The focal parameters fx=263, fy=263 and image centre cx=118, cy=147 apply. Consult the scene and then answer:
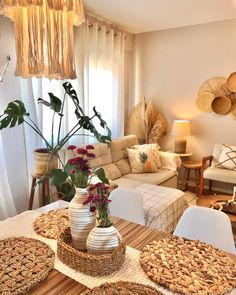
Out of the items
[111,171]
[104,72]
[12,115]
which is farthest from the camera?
[104,72]

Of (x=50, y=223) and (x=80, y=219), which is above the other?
(x=80, y=219)

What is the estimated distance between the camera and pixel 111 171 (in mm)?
3484

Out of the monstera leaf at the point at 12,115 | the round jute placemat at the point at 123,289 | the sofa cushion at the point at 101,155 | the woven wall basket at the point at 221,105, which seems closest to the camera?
the round jute placemat at the point at 123,289

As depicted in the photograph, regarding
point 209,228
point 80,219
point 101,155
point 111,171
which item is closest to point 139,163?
point 111,171

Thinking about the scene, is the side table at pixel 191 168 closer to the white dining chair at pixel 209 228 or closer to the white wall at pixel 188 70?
the white wall at pixel 188 70

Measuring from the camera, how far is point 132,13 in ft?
12.0

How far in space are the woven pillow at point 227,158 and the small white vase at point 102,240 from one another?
3203 mm

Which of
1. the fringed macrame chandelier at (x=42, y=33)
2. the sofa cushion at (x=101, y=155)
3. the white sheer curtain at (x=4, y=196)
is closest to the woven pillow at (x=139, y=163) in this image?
the sofa cushion at (x=101, y=155)

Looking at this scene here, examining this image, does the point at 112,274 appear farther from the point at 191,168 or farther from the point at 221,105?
the point at 221,105

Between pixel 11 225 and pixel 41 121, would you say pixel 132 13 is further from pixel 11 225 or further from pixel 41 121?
pixel 11 225

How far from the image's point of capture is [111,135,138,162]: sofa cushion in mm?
3721

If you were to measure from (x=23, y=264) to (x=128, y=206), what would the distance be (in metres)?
0.91

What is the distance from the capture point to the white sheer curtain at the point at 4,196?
2.81 m

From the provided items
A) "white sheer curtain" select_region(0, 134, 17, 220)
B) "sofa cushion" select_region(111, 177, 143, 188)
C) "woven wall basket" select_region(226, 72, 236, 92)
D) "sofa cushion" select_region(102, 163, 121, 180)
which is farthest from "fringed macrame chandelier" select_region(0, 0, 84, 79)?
"woven wall basket" select_region(226, 72, 236, 92)
